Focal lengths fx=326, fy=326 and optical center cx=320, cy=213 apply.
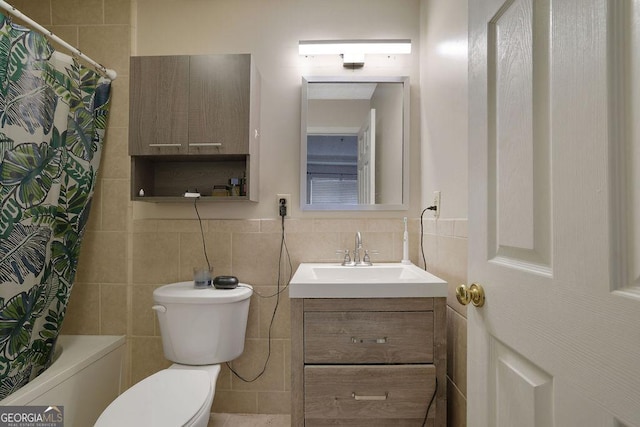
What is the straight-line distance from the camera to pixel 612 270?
42 cm

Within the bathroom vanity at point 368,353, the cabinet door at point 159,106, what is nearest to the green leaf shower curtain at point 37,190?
the cabinet door at point 159,106

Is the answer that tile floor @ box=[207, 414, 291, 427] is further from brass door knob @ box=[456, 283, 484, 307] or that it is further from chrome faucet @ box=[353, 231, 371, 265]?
brass door knob @ box=[456, 283, 484, 307]

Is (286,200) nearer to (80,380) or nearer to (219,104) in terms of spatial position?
(219,104)

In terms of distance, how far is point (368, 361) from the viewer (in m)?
1.21

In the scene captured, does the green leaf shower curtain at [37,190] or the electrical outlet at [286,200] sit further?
the electrical outlet at [286,200]

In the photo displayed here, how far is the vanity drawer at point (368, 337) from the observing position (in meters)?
1.21

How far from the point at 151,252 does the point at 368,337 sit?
4.19 ft

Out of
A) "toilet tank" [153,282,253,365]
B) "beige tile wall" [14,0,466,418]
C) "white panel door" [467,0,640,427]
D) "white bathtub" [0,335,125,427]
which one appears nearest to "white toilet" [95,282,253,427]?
"toilet tank" [153,282,253,365]

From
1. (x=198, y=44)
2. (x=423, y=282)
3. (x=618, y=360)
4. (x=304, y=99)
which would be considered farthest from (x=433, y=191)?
(x=198, y=44)

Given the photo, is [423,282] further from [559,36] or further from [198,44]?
[198,44]

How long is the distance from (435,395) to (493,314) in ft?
2.15

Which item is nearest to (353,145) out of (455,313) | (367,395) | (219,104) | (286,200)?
(286,200)

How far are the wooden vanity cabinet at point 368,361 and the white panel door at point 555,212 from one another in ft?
1.36

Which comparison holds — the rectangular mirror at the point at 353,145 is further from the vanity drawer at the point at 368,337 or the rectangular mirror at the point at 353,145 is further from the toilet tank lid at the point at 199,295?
the vanity drawer at the point at 368,337
